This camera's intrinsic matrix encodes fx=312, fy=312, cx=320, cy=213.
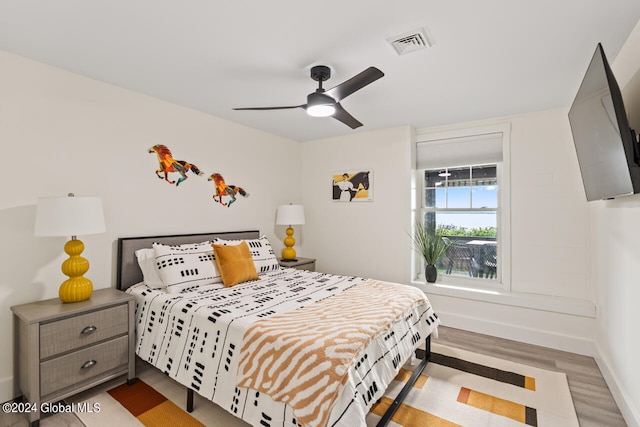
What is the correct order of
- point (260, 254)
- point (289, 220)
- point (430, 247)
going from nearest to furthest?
point (260, 254) < point (430, 247) < point (289, 220)

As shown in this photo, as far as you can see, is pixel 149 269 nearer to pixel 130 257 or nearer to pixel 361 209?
pixel 130 257

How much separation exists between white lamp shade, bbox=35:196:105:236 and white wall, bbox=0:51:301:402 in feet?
1.19

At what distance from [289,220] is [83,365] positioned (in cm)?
253

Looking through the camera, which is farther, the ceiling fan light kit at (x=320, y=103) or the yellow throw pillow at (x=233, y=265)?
the yellow throw pillow at (x=233, y=265)

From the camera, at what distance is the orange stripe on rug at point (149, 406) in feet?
6.46

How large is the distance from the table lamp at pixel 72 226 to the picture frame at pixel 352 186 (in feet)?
9.34

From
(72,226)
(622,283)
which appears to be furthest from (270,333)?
(622,283)

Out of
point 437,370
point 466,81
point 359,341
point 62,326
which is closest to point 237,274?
point 62,326

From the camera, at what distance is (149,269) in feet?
8.95

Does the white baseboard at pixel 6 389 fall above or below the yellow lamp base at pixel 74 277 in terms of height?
below

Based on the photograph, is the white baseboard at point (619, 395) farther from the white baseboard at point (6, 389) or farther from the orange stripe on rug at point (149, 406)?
the white baseboard at point (6, 389)

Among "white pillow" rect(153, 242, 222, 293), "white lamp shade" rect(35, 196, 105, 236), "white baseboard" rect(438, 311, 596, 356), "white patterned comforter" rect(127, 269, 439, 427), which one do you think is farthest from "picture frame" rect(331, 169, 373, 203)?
"white lamp shade" rect(35, 196, 105, 236)

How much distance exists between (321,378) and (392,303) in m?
0.98

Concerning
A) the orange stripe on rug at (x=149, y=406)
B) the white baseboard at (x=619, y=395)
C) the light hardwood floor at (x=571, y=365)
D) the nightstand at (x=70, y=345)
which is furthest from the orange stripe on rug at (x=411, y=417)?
the nightstand at (x=70, y=345)
